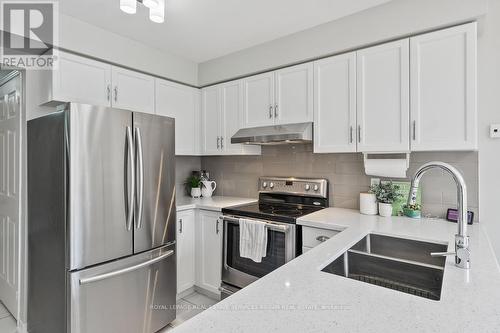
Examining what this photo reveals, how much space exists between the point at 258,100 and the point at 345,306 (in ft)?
6.96

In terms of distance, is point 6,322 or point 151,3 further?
point 6,322

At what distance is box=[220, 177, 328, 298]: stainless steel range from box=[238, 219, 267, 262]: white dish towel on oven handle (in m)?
0.04

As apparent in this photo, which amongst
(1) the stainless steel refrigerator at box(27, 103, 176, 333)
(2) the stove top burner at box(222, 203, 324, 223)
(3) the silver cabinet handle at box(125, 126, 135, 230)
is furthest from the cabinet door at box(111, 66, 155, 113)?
(2) the stove top burner at box(222, 203, 324, 223)

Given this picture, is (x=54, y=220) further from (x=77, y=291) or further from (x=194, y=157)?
(x=194, y=157)

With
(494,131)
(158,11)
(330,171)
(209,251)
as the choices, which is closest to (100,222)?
Result: (209,251)

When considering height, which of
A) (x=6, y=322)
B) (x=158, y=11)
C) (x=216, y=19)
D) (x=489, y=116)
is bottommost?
(x=6, y=322)

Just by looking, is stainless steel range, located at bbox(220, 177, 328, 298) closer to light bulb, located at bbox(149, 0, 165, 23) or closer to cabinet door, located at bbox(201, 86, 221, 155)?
cabinet door, located at bbox(201, 86, 221, 155)

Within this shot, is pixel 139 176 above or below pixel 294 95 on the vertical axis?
below

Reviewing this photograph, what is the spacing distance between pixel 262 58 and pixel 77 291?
229 cm

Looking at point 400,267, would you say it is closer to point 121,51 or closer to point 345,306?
point 345,306

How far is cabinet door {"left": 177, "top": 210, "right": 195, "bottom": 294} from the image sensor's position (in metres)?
2.51

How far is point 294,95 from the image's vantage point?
2393mm

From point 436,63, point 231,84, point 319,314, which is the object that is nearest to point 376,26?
point 436,63

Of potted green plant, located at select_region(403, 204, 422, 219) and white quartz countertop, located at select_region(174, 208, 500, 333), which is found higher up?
potted green plant, located at select_region(403, 204, 422, 219)
